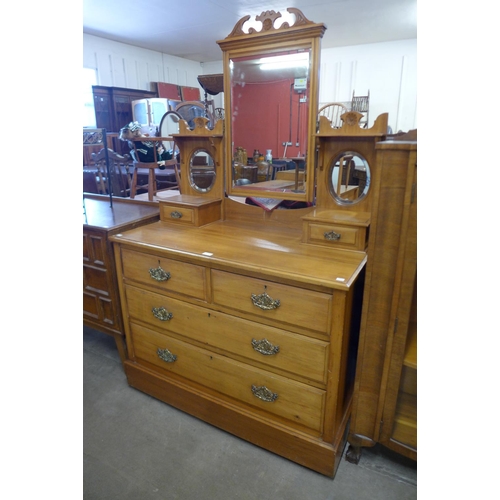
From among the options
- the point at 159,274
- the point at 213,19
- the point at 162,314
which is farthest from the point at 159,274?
the point at 213,19

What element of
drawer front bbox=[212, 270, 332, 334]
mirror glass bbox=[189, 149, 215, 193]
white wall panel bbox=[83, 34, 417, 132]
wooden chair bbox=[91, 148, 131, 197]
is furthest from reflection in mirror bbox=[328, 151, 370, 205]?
white wall panel bbox=[83, 34, 417, 132]

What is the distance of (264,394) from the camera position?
1324 mm

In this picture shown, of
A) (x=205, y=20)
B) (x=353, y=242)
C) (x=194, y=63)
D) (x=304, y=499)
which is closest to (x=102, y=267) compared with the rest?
(x=353, y=242)

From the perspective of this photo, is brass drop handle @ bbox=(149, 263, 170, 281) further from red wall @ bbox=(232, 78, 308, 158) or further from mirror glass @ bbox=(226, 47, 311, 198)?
red wall @ bbox=(232, 78, 308, 158)

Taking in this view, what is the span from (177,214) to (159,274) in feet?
1.21

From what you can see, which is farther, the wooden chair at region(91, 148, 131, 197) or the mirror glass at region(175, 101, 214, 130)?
the wooden chair at region(91, 148, 131, 197)

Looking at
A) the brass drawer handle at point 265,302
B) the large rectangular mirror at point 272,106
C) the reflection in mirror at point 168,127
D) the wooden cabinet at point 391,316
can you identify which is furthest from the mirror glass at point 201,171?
the wooden cabinet at point 391,316

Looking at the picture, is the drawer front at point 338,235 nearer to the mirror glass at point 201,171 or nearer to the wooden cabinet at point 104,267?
the mirror glass at point 201,171

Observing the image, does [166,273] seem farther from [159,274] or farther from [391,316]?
[391,316]

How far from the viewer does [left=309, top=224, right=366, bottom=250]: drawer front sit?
1289 mm

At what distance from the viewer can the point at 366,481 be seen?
4.17 ft

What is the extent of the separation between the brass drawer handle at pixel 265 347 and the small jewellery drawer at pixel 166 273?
270 millimetres

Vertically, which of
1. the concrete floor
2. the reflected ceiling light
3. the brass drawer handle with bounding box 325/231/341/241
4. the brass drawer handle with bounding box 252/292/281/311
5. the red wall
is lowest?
the concrete floor
